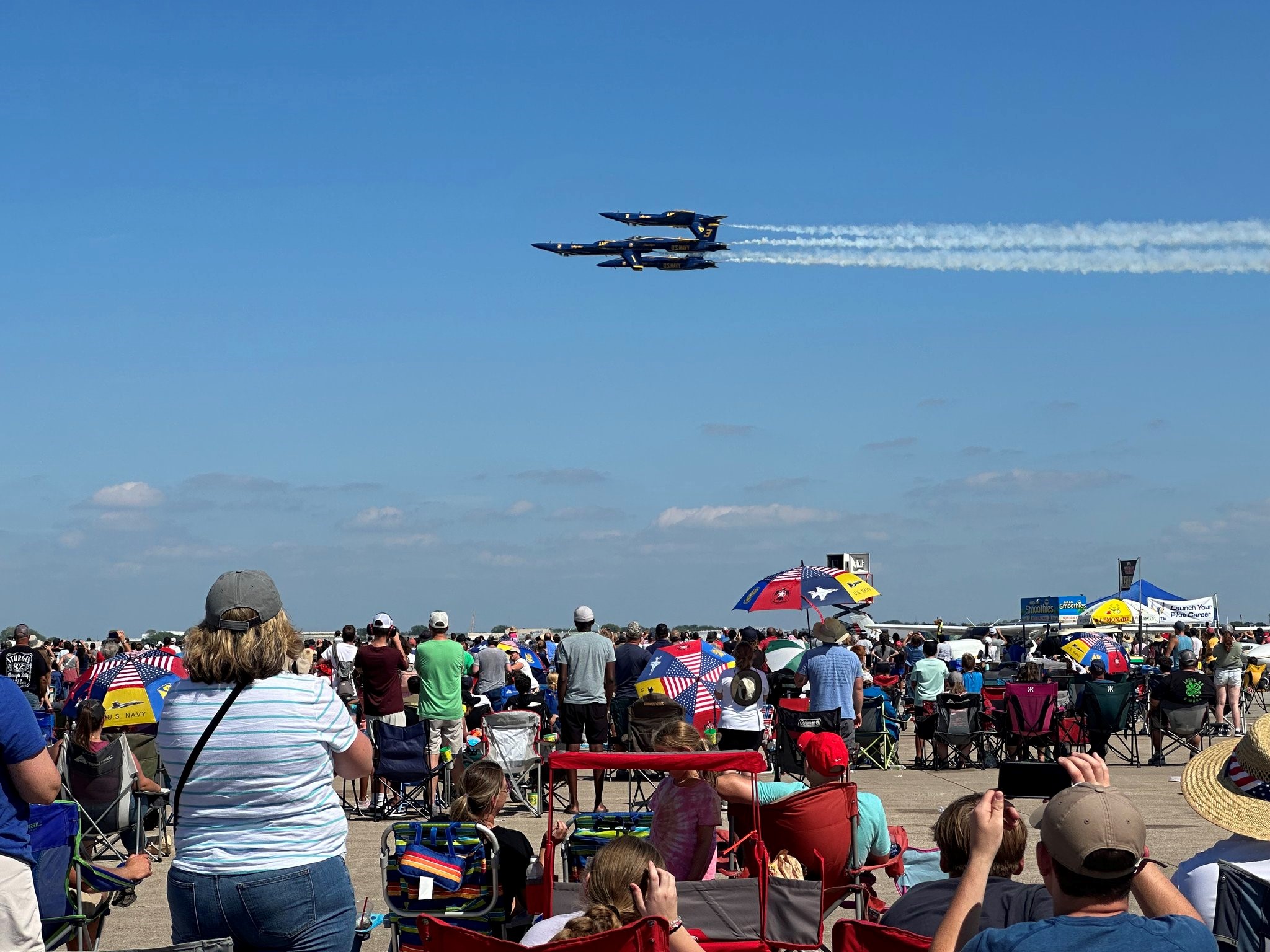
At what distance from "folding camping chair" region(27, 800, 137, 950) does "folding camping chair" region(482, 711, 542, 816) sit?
5263mm

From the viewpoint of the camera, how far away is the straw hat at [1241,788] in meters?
4.02

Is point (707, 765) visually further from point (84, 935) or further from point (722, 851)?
point (84, 935)

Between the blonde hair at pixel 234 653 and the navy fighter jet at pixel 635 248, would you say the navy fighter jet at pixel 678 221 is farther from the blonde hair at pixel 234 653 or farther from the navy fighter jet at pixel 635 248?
the blonde hair at pixel 234 653

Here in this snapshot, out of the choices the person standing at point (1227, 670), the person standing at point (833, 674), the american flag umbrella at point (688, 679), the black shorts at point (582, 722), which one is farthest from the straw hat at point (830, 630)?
the person standing at point (1227, 670)

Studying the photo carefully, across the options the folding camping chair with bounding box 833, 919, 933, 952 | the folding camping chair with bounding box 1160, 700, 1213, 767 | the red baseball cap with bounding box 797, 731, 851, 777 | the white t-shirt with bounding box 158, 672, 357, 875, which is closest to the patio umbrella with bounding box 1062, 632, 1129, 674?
the folding camping chair with bounding box 1160, 700, 1213, 767

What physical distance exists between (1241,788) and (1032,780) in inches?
23.6

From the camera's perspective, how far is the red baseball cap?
7461 millimetres

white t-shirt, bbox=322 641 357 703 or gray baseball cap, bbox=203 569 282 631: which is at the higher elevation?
gray baseball cap, bbox=203 569 282 631

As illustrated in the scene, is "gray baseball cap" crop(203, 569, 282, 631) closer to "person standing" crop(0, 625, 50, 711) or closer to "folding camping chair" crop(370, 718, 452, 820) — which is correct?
"folding camping chair" crop(370, 718, 452, 820)

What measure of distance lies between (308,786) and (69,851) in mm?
2419

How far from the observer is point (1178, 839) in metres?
10.3

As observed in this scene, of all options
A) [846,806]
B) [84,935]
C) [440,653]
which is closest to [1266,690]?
[440,653]

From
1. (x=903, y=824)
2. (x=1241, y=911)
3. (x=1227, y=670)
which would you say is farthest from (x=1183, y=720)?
(x=1241, y=911)

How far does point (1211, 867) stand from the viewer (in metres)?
4.07
